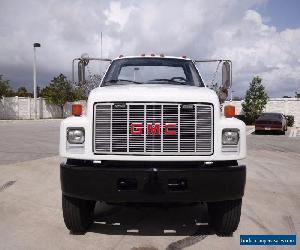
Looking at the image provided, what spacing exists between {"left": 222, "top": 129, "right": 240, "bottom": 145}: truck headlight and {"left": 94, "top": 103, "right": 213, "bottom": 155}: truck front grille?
16 centimetres

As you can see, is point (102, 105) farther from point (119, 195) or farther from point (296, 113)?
point (296, 113)

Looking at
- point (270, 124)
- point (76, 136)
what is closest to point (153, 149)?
point (76, 136)

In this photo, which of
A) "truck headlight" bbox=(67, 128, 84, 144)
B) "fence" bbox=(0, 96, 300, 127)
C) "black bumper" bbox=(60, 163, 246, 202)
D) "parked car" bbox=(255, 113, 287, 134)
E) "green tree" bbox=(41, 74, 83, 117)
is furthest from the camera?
"green tree" bbox=(41, 74, 83, 117)

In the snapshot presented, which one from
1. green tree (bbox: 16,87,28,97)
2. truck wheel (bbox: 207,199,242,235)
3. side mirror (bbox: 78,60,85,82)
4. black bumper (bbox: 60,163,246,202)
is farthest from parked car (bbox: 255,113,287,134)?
green tree (bbox: 16,87,28,97)

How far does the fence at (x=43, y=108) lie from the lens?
39.7 meters

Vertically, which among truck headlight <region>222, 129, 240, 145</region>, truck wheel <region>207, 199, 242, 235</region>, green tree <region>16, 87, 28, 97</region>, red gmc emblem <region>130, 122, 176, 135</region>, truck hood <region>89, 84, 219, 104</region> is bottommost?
truck wheel <region>207, 199, 242, 235</region>

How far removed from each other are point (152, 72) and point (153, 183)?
2.47 metres

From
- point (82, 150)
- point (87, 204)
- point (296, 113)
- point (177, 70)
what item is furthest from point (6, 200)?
point (296, 113)

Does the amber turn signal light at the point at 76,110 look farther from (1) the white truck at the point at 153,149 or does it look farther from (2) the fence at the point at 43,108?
(2) the fence at the point at 43,108

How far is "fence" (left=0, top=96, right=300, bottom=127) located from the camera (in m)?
39.7

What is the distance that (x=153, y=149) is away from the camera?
432 centimetres

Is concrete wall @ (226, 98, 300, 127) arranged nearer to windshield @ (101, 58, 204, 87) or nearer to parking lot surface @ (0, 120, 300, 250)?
parking lot surface @ (0, 120, 300, 250)

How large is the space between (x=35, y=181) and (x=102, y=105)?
4036 millimetres

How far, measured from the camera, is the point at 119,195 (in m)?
4.23
